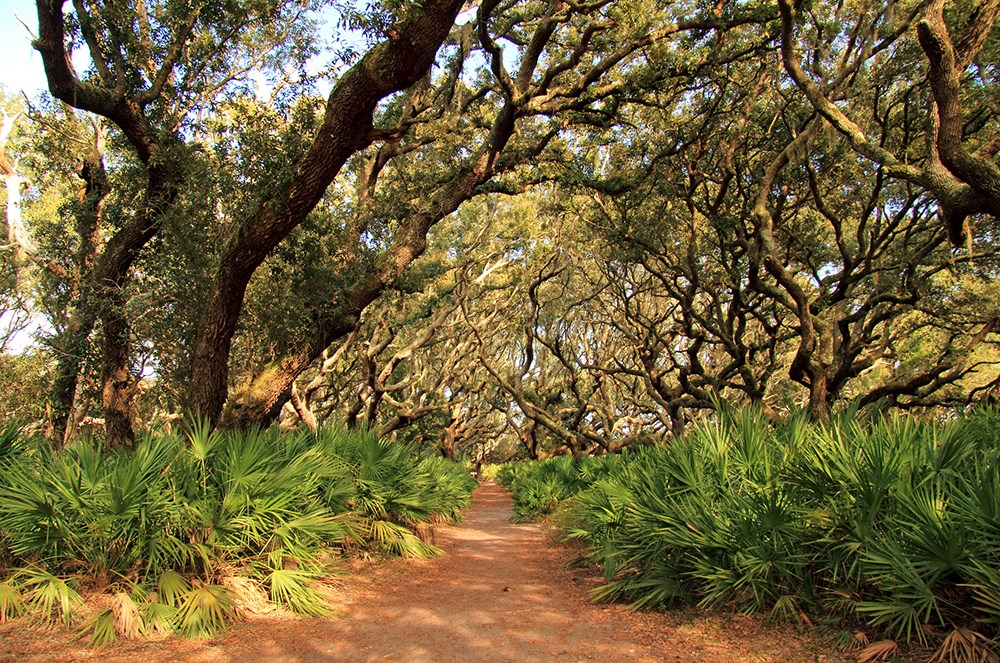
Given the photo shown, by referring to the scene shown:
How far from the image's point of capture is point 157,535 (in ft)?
16.8

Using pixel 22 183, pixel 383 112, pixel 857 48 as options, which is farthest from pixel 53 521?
pixel 22 183

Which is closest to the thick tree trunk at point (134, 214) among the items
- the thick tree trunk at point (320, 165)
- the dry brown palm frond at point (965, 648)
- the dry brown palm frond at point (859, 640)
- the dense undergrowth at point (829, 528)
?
the thick tree trunk at point (320, 165)

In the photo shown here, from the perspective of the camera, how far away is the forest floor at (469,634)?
4.36 meters

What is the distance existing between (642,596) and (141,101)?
9.68 meters

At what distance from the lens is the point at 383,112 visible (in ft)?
38.3

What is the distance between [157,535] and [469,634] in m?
2.82

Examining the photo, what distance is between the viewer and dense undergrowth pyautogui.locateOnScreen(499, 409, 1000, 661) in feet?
12.1

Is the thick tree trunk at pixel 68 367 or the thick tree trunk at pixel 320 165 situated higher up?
the thick tree trunk at pixel 320 165

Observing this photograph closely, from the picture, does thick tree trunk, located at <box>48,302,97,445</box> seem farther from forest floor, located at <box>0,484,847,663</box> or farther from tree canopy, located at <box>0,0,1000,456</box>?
forest floor, located at <box>0,484,847,663</box>

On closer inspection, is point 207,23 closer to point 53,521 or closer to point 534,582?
point 53,521

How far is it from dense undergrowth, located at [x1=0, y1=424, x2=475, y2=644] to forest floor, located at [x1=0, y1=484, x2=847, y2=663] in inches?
8.9

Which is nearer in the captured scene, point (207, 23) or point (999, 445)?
point (999, 445)

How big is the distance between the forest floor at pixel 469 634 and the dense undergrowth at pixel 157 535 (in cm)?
23

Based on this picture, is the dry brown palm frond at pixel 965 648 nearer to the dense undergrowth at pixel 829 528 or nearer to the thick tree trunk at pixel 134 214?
the dense undergrowth at pixel 829 528
